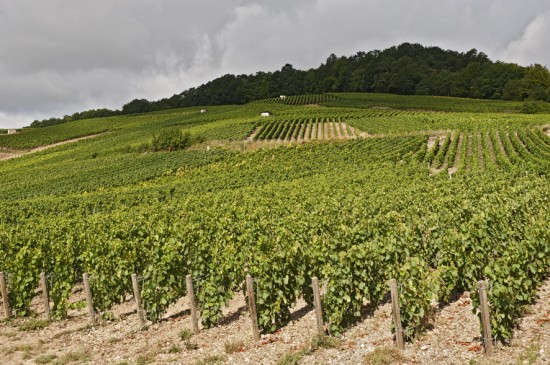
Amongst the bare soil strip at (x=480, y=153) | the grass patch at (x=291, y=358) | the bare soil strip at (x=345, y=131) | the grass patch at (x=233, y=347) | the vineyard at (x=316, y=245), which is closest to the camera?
the grass patch at (x=291, y=358)

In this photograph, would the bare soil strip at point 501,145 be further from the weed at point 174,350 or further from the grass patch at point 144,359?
the grass patch at point 144,359

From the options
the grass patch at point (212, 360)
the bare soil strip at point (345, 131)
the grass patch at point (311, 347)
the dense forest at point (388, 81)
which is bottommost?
the grass patch at point (212, 360)

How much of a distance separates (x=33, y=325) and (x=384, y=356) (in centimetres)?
930

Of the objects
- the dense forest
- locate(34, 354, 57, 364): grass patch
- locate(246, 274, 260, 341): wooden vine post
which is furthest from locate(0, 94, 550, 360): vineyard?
the dense forest

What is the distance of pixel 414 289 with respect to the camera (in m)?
8.99

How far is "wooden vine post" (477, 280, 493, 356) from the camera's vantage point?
7.95 m

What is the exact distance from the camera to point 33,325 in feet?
41.1

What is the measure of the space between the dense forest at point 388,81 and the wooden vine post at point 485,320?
383ft

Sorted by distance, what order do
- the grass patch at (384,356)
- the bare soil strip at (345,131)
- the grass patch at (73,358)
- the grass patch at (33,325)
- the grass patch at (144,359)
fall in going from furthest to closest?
the bare soil strip at (345,131) < the grass patch at (33,325) < the grass patch at (73,358) < the grass patch at (144,359) < the grass patch at (384,356)

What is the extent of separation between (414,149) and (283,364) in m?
41.0

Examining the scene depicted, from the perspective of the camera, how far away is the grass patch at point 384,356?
8156mm

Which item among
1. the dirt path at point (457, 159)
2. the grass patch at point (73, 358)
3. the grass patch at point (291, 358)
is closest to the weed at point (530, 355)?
the grass patch at point (291, 358)

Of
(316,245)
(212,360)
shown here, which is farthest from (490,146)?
(212,360)

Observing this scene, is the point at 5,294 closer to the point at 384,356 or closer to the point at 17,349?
the point at 17,349
